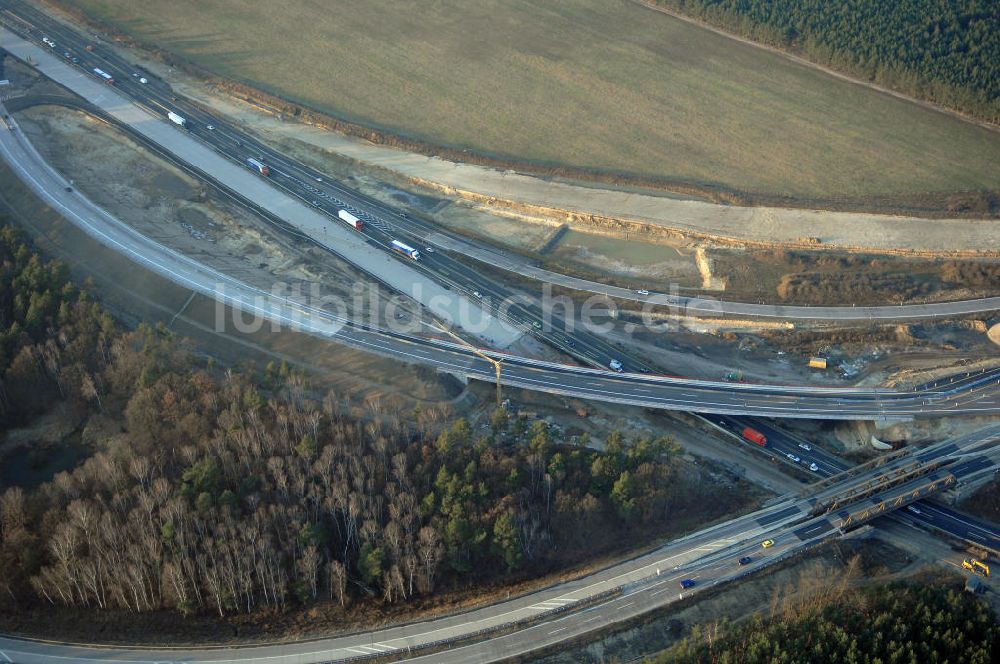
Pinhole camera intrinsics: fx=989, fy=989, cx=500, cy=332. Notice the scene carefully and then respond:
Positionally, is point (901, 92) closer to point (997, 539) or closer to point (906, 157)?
point (906, 157)

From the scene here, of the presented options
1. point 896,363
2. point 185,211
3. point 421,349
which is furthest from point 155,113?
point 896,363

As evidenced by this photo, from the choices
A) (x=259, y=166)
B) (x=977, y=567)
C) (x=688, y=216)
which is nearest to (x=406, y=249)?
(x=259, y=166)

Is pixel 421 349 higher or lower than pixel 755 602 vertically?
higher

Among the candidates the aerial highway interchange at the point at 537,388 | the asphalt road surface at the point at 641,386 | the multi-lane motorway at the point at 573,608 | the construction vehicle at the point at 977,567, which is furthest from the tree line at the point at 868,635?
the asphalt road surface at the point at 641,386

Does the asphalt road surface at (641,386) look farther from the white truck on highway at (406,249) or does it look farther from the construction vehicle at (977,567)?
the construction vehicle at (977,567)

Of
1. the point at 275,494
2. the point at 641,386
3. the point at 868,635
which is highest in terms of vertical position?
the point at 641,386

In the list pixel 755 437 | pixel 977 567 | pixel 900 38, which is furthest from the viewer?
pixel 900 38

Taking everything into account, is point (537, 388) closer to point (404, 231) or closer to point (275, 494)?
point (275, 494)
